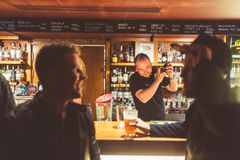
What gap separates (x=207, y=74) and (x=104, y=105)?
1.32 m

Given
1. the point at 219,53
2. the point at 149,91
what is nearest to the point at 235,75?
the point at 149,91

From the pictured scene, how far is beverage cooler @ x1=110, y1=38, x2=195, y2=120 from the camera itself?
6176 mm

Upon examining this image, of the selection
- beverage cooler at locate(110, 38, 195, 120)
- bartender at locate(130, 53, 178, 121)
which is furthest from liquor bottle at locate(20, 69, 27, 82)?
bartender at locate(130, 53, 178, 121)

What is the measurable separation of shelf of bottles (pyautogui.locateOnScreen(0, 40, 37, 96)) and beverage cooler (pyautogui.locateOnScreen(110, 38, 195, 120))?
5.63 ft

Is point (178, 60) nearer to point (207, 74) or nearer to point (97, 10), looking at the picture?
point (97, 10)

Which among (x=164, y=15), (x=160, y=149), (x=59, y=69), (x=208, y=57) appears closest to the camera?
(x=208, y=57)

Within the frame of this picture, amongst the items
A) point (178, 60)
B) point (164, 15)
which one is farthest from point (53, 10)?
point (178, 60)

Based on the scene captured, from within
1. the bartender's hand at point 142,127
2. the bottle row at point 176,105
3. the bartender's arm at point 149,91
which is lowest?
the bottle row at point 176,105

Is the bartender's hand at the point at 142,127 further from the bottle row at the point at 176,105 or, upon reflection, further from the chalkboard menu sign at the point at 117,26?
the bottle row at the point at 176,105

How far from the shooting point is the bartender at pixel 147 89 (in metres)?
3.87

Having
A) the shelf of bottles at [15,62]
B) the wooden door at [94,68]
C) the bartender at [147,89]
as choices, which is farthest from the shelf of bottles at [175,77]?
the shelf of bottles at [15,62]

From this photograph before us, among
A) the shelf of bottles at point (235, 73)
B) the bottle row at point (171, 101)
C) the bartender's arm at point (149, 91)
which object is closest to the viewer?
the bartender's arm at point (149, 91)

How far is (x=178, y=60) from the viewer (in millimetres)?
6266

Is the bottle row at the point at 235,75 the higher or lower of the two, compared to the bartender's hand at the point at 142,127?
higher
